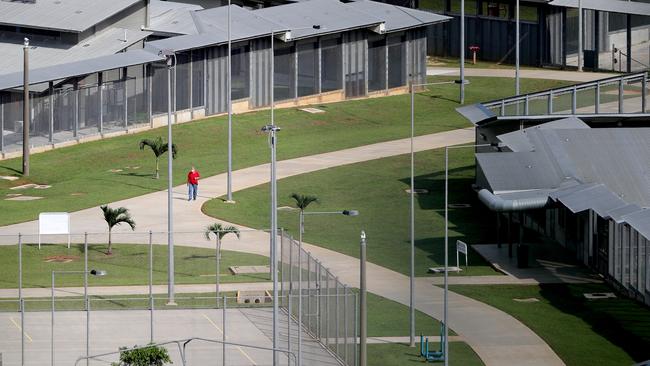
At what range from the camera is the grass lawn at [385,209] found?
252 feet

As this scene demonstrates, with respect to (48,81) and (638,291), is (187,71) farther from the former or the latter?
(638,291)

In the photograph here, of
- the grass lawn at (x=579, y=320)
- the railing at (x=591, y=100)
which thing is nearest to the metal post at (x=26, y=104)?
the railing at (x=591, y=100)

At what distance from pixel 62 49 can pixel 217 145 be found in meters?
14.9

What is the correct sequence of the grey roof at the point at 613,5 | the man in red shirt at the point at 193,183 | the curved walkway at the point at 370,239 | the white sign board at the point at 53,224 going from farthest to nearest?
the grey roof at the point at 613,5 → the man in red shirt at the point at 193,183 → the white sign board at the point at 53,224 → the curved walkway at the point at 370,239

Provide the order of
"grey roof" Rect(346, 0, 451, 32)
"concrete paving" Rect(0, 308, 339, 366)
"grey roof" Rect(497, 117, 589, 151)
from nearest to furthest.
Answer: "concrete paving" Rect(0, 308, 339, 366) → "grey roof" Rect(497, 117, 589, 151) → "grey roof" Rect(346, 0, 451, 32)

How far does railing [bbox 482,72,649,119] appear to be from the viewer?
283 ft

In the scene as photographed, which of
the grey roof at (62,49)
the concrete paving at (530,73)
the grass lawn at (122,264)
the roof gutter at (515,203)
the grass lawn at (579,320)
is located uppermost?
the grey roof at (62,49)

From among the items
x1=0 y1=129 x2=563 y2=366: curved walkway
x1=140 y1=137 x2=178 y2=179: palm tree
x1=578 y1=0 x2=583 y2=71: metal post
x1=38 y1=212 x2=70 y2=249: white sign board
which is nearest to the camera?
x1=0 y1=129 x2=563 y2=366: curved walkway

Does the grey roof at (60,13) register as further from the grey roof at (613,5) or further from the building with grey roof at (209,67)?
the grey roof at (613,5)

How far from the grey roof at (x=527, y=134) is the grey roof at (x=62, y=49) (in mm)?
33922

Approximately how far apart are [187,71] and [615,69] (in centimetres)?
3794

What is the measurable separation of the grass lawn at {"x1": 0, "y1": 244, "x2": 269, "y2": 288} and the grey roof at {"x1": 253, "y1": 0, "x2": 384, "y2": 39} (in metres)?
38.2

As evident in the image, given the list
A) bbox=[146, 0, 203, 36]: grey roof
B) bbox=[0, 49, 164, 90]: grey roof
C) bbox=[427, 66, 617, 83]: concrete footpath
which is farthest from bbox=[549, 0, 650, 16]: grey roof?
bbox=[0, 49, 164, 90]: grey roof

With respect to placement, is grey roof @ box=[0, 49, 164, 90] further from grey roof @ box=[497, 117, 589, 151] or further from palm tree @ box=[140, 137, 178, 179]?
→ grey roof @ box=[497, 117, 589, 151]
